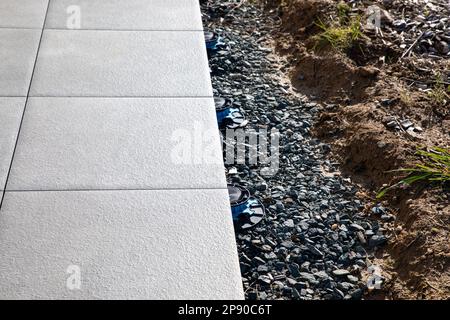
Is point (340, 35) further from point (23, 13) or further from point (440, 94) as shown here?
point (23, 13)

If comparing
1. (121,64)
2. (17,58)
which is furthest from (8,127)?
(121,64)

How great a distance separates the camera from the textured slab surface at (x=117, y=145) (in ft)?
13.4

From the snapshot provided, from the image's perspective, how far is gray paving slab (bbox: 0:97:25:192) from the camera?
4.19m

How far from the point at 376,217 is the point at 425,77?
1.52 metres

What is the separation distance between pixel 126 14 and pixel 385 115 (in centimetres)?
275

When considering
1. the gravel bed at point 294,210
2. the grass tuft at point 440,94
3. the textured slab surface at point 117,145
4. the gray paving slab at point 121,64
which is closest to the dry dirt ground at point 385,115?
the grass tuft at point 440,94

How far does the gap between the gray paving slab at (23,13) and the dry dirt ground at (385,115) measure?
2.16 meters

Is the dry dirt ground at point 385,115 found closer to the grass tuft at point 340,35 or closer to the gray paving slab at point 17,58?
the grass tuft at point 340,35

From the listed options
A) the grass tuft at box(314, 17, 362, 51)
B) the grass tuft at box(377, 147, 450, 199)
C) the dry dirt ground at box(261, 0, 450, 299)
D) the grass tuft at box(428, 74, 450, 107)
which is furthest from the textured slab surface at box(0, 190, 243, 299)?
the grass tuft at box(314, 17, 362, 51)

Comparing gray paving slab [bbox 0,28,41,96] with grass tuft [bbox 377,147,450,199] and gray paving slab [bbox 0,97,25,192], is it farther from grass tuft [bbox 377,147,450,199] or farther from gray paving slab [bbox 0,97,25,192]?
grass tuft [bbox 377,147,450,199]

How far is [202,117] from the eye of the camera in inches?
186

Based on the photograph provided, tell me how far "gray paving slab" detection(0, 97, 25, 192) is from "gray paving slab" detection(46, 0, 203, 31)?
1.30m

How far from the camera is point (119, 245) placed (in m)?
3.57
